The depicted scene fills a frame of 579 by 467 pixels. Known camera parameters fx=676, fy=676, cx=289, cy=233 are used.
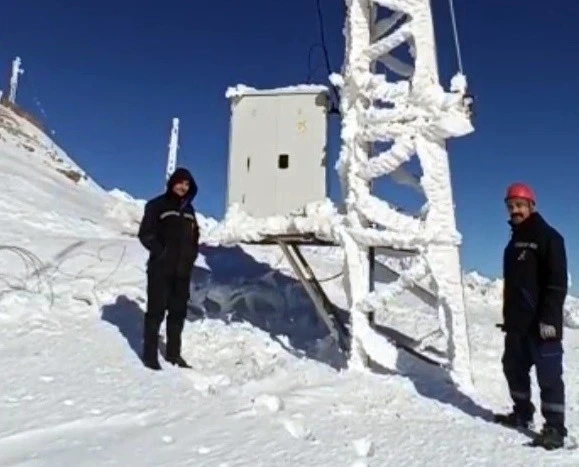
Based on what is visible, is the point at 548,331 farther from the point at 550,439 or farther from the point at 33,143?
the point at 33,143

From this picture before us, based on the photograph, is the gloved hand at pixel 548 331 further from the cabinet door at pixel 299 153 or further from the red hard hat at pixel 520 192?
the cabinet door at pixel 299 153

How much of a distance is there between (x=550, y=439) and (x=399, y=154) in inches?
115

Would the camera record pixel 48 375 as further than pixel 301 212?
No

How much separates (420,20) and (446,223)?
1.98 meters

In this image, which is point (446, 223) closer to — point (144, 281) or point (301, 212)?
point (301, 212)

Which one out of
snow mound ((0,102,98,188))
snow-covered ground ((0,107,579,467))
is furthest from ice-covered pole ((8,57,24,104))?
snow-covered ground ((0,107,579,467))

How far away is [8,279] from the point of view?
27.1 ft

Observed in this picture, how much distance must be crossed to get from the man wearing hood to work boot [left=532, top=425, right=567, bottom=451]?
10.5ft

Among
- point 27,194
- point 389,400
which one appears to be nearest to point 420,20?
point 389,400

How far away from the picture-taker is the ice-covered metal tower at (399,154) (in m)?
6.11

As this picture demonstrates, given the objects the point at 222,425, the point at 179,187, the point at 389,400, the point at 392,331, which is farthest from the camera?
the point at 392,331

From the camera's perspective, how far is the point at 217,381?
5.76 m

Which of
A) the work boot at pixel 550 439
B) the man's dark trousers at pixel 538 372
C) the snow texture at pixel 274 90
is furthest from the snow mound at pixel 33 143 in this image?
the work boot at pixel 550 439

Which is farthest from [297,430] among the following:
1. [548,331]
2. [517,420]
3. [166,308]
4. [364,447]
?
[166,308]
